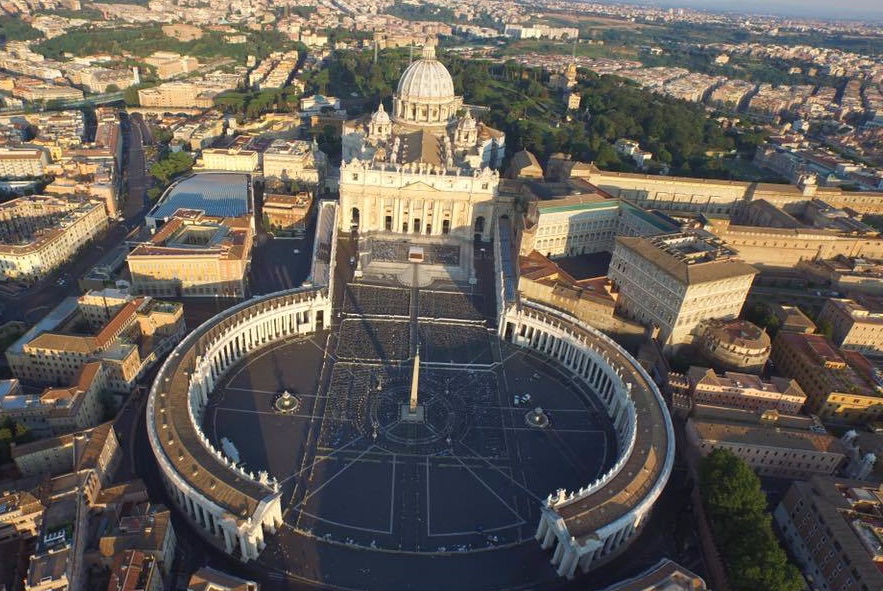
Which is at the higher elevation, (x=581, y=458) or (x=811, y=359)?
(x=811, y=359)

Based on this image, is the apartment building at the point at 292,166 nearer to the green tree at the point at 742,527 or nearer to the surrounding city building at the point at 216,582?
the surrounding city building at the point at 216,582

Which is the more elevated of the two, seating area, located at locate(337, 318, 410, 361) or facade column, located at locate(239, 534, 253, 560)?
facade column, located at locate(239, 534, 253, 560)

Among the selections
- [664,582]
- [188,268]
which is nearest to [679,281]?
[664,582]

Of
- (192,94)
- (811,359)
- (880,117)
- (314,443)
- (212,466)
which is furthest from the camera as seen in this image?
(880,117)

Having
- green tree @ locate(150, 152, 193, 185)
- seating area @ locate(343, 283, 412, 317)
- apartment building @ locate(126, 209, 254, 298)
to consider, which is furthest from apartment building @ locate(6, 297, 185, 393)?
green tree @ locate(150, 152, 193, 185)

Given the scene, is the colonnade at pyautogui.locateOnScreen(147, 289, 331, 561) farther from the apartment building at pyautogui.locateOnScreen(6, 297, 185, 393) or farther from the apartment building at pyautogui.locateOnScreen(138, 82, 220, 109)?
the apartment building at pyautogui.locateOnScreen(138, 82, 220, 109)

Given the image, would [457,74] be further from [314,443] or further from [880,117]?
[314,443]

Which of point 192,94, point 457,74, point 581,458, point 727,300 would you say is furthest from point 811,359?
point 192,94

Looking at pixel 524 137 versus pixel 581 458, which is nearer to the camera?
pixel 581 458
